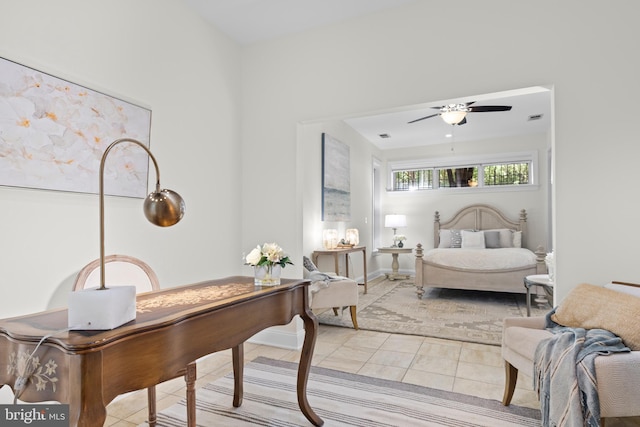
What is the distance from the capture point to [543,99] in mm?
5043

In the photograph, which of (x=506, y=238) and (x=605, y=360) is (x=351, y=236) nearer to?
(x=506, y=238)

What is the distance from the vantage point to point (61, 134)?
7.11ft

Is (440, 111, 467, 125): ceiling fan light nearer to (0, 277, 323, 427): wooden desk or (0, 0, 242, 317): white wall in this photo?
(0, 0, 242, 317): white wall

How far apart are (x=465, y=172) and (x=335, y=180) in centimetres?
335

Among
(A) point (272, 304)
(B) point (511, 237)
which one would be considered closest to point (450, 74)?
(A) point (272, 304)

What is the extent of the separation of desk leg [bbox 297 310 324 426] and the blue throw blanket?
3.95ft

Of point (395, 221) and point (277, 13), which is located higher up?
point (277, 13)

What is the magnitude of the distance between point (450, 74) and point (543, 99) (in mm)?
2951

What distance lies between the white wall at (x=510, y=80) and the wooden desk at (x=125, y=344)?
180cm

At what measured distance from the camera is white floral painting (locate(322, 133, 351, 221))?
538cm

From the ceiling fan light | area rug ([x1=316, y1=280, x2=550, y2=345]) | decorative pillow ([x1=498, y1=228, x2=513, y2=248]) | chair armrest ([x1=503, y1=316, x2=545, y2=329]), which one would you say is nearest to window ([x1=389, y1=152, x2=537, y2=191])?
decorative pillow ([x1=498, y1=228, x2=513, y2=248])

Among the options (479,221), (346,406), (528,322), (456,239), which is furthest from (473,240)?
(346,406)

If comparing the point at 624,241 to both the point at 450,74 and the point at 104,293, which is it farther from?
the point at 104,293

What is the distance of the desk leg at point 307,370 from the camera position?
2148mm
